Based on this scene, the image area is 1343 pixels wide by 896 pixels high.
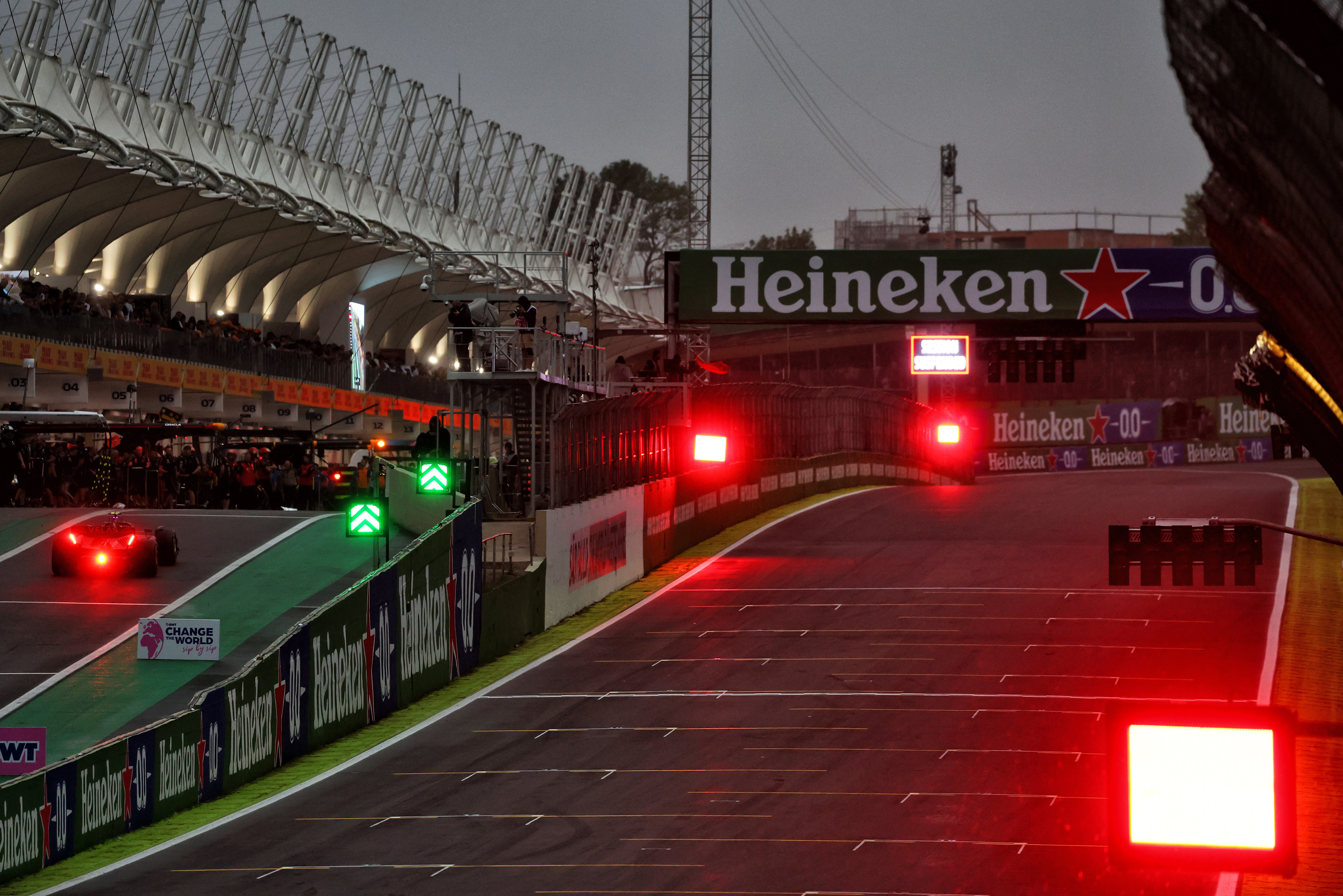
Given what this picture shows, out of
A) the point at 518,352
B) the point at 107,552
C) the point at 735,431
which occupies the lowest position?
the point at 107,552

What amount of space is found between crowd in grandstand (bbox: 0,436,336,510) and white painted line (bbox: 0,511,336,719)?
2.07 meters

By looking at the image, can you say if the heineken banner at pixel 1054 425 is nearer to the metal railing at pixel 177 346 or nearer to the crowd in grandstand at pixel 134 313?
the crowd in grandstand at pixel 134 313

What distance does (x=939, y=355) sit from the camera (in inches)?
1716

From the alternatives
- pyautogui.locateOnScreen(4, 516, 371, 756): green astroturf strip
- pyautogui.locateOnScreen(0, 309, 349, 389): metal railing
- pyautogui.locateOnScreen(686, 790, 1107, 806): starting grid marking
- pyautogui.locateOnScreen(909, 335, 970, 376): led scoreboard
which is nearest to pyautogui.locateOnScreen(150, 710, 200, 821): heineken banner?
pyautogui.locateOnScreen(4, 516, 371, 756): green astroturf strip

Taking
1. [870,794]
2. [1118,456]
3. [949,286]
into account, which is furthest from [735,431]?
[1118,456]

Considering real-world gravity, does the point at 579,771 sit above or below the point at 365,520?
below

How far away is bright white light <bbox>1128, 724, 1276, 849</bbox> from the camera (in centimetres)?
644

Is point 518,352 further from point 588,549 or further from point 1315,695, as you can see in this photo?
point 1315,695

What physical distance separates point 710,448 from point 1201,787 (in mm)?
32587

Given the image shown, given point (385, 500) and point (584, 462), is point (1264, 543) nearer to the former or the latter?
point (584, 462)

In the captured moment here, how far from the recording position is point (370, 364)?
5856 cm

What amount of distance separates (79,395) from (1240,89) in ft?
129

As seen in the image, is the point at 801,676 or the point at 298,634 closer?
the point at 298,634

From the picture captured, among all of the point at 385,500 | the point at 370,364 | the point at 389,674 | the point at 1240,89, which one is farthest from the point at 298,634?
the point at 370,364
